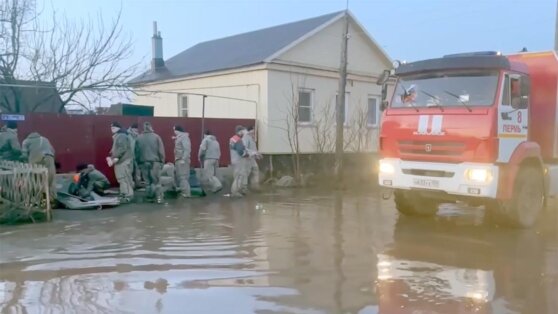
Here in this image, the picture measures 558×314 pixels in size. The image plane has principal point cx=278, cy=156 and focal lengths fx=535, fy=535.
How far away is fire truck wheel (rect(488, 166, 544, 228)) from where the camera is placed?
919cm

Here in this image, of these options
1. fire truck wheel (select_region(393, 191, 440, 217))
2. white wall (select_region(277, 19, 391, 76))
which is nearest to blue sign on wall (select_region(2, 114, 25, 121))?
white wall (select_region(277, 19, 391, 76))

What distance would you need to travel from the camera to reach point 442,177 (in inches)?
354

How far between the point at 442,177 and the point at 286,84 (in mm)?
9932

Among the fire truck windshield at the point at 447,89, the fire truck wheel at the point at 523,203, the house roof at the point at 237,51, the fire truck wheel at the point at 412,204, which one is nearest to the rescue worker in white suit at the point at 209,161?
the house roof at the point at 237,51

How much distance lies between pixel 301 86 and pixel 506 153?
1057cm

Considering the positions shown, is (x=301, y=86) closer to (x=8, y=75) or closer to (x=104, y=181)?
(x=104, y=181)

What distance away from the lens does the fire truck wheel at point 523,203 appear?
9188 mm

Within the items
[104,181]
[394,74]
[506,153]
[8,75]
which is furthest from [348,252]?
[8,75]

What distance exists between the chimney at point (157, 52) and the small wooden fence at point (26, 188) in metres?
14.2

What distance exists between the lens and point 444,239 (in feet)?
28.7

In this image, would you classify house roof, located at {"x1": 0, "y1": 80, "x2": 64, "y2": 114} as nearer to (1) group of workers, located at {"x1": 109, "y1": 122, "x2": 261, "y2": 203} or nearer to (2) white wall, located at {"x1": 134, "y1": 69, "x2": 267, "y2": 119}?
(2) white wall, located at {"x1": 134, "y1": 69, "x2": 267, "y2": 119}

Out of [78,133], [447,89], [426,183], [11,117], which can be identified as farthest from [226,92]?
[426,183]

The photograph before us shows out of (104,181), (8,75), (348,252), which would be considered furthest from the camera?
(8,75)

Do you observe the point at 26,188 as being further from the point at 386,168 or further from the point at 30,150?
the point at 386,168
